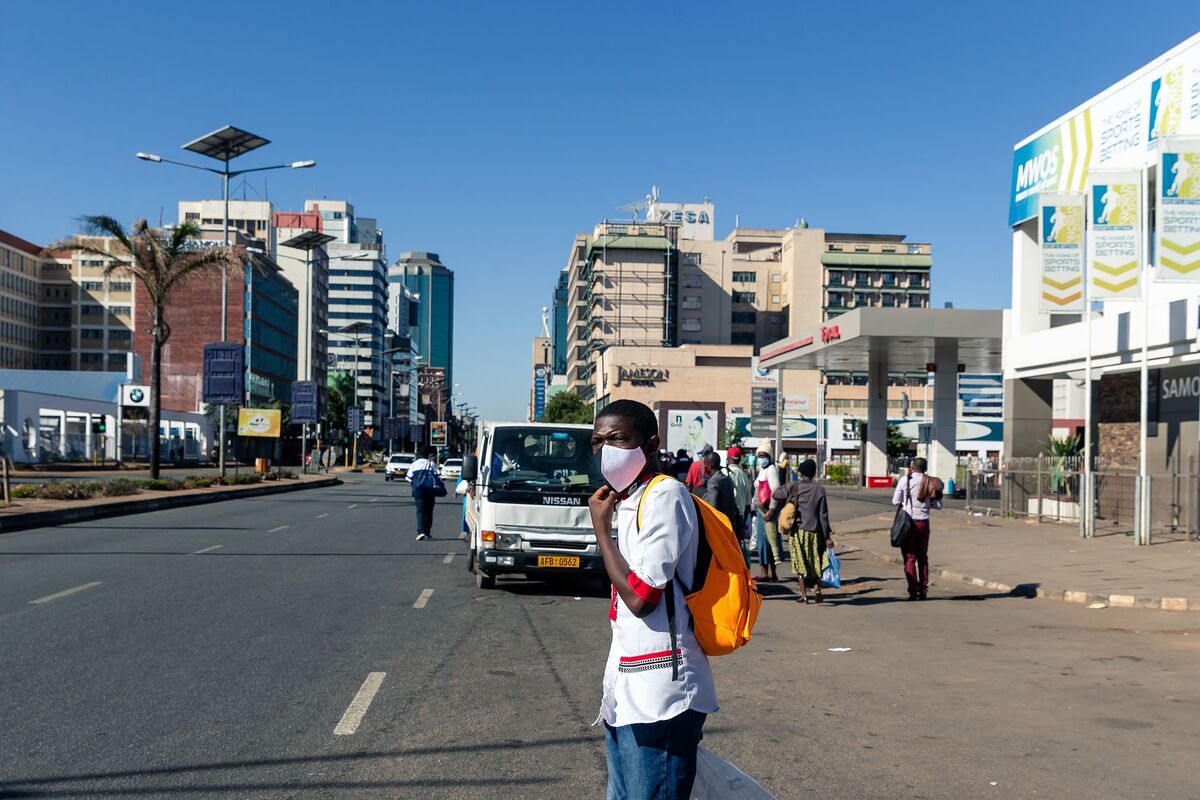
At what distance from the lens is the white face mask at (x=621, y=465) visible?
360 cm

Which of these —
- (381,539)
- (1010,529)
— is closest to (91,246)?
(381,539)

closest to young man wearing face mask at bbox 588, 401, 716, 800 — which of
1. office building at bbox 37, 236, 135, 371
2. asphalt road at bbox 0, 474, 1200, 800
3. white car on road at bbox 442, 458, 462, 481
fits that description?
asphalt road at bbox 0, 474, 1200, 800

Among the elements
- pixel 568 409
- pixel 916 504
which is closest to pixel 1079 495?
Answer: pixel 916 504

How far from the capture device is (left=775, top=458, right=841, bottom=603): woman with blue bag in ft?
44.7

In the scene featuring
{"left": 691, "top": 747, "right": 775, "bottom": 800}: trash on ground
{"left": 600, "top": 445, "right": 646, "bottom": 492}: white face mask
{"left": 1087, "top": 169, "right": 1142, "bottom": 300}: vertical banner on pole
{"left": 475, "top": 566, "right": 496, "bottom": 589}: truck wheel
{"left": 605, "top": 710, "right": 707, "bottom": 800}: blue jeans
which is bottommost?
{"left": 475, "top": 566, "right": 496, "bottom": 589}: truck wheel

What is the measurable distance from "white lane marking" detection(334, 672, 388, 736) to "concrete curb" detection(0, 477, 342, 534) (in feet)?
52.1

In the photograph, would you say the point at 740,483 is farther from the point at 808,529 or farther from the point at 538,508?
the point at 538,508

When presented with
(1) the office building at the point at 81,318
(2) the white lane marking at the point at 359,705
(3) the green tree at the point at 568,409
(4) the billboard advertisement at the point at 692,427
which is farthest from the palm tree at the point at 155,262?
(1) the office building at the point at 81,318

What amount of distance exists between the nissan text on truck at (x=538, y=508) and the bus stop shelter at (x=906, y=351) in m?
24.9

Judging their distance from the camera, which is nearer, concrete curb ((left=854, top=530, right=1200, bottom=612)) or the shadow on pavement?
the shadow on pavement

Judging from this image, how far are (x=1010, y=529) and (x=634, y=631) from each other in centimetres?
2365

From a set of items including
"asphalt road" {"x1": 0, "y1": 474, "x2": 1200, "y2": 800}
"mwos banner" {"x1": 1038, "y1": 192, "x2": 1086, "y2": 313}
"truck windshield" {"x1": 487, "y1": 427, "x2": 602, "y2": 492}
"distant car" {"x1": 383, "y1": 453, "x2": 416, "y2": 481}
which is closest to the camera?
"asphalt road" {"x1": 0, "y1": 474, "x2": 1200, "y2": 800}

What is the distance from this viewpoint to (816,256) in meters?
126

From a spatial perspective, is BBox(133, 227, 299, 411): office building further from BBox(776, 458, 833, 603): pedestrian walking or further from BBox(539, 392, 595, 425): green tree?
BBox(776, 458, 833, 603): pedestrian walking
